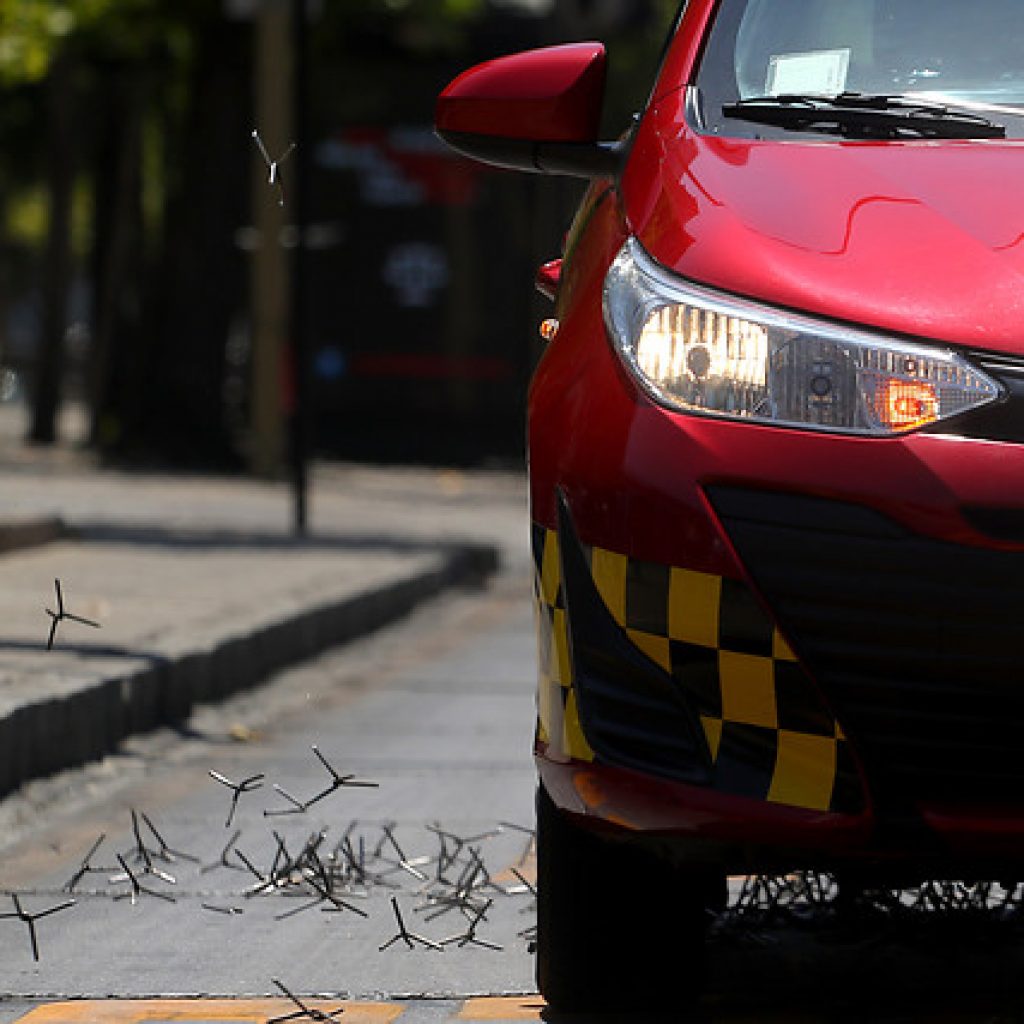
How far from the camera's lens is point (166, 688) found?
8.27 m

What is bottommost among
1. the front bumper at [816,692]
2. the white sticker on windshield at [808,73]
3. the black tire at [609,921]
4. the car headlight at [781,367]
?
the black tire at [609,921]

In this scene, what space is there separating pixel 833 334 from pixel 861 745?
512 millimetres

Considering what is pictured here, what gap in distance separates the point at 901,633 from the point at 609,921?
0.79 meters

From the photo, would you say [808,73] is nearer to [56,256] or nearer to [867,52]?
[867,52]

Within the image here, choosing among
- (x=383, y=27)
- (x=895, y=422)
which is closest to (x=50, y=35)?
(x=383, y=27)

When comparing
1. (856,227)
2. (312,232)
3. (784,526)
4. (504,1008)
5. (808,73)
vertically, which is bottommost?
(312,232)

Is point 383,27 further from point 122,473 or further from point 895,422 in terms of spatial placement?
point 895,422

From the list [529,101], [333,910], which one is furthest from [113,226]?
[529,101]

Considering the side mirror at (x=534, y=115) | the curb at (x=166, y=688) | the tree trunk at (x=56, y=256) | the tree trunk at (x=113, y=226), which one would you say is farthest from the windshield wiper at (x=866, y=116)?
the tree trunk at (x=56, y=256)

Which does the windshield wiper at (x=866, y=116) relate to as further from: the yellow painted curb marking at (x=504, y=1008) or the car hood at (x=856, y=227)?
the yellow painted curb marking at (x=504, y=1008)

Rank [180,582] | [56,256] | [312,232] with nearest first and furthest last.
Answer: [180,582]
[312,232]
[56,256]

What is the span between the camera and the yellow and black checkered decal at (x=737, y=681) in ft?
11.9

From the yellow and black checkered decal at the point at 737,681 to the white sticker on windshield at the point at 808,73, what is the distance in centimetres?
97

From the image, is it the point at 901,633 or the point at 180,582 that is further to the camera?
the point at 180,582
